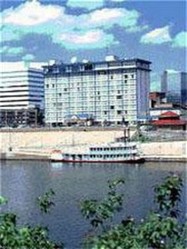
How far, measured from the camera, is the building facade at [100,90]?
5616 centimetres

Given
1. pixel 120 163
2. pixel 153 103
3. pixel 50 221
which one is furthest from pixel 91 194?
pixel 153 103

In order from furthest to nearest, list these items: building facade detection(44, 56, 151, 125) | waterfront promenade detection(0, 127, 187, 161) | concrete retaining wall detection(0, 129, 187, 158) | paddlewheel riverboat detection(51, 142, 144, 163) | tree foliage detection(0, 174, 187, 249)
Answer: building facade detection(44, 56, 151, 125) < concrete retaining wall detection(0, 129, 187, 158) < waterfront promenade detection(0, 127, 187, 161) < paddlewheel riverboat detection(51, 142, 144, 163) < tree foliage detection(0, 174, 187, 249)

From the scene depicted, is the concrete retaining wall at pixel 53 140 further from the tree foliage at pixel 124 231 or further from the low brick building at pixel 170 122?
the tree foliage at pixel 124 231

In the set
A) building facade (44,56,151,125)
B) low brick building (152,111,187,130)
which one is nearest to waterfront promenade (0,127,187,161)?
low brick building (152,111,187,130)

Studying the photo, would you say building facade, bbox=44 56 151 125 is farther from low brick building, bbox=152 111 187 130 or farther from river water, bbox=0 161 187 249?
river water, bbox=0 161 187 249

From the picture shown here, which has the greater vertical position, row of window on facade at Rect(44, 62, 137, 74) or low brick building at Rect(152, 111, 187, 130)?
row of window on facade at Rect(44, 62, 137, 74)

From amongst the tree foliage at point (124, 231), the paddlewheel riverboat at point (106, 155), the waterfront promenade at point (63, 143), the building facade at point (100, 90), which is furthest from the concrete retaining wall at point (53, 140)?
the tree foliage at point (124, 231)

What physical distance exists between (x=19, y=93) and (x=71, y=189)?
164ft

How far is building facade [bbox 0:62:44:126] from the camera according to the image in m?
69.6

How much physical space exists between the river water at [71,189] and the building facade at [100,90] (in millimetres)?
20763

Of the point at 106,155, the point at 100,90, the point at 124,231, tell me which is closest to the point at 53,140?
the point at 106,155

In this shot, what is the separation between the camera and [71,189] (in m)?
22.4

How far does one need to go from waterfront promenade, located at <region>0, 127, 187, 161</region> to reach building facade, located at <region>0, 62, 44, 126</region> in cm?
2040

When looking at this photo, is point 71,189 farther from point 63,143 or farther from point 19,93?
point 19,93
